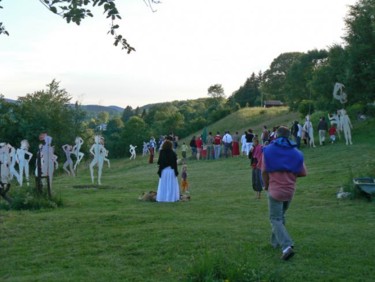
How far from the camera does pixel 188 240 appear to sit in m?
9.05

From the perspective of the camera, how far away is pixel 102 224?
36.6 feet

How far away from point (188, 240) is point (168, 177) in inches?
277

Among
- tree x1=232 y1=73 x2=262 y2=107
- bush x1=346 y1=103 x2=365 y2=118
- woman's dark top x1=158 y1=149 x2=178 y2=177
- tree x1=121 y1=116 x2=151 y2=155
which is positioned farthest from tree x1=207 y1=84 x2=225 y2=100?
woman's dark top x1=158 y1=149 x2=178 y2=177

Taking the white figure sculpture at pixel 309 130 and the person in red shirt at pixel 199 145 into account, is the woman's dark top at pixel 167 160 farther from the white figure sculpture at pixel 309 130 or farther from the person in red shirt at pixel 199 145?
the person in red shirt at pixel 199 145

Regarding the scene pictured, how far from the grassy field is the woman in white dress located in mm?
594

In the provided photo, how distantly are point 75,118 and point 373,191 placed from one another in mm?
49705

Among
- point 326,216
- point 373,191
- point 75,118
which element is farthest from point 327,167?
point 75,118

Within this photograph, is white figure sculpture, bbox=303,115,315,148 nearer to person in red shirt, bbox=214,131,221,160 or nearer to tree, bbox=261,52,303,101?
person in red shirt, bbox=214,131,221,160

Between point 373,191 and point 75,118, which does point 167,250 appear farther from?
point 75,118

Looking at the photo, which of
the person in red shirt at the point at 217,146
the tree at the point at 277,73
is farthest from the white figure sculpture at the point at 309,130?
the tree at the point at 277,73

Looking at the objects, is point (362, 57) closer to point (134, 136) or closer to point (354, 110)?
point (354, 110)

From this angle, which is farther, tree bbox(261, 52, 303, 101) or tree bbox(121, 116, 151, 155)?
tree bbox(261, 52, 303, 101)

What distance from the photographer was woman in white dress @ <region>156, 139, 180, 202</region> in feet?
52.3

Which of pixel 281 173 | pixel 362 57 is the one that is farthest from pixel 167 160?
pixel 362 57
